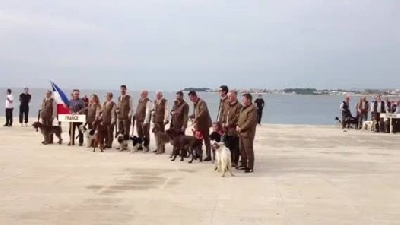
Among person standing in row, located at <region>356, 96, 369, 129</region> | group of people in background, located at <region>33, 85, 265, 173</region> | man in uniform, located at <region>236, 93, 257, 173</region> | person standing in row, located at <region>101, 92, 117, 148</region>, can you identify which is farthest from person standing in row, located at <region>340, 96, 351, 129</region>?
man in uniform, located at <region>236, 93, 257, 173</region>

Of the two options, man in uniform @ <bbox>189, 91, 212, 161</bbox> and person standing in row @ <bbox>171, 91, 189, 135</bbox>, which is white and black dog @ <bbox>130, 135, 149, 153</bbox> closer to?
person standing in row @ <bbox>171, 91, 189, 135</bbox>

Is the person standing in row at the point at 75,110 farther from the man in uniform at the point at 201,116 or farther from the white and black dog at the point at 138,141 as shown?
the man in uniform at the point at 201,116

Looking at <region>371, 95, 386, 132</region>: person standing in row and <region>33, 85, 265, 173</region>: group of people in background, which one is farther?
<region>371, 95, 386, 132</region>: person standing in row

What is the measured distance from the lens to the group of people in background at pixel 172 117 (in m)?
12.8

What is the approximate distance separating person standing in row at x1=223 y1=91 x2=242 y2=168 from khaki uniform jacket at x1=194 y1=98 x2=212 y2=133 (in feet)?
2.46

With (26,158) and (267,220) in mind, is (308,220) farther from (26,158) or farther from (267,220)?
(26,158)

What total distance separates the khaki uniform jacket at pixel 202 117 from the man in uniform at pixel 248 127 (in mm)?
1372

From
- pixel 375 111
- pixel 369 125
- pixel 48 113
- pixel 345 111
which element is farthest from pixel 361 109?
pixel 48 113

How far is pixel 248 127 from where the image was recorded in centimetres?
1258

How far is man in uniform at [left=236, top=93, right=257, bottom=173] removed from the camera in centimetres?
1261

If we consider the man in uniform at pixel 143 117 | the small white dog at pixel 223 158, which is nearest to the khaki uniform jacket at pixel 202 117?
the small white dog at pixel 223 158

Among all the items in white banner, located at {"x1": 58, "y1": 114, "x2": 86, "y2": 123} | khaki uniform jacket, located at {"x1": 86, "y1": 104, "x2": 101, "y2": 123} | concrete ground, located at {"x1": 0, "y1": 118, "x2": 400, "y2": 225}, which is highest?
khaki uniform jacket, located at {"x1": 86, "y1": 104, "x2": 101, "y2": 123}

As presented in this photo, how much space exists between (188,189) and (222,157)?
176 centimetres

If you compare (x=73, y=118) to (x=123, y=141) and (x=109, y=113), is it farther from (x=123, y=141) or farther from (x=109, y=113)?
(x=123, y=141)
